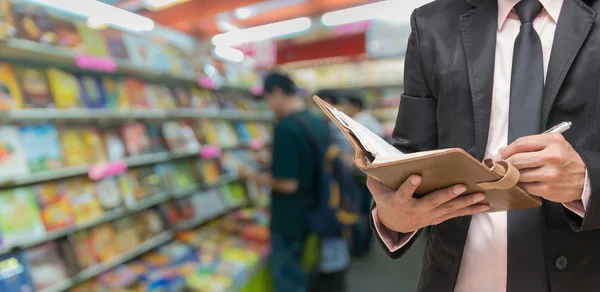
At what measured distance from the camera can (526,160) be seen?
25.3 inches

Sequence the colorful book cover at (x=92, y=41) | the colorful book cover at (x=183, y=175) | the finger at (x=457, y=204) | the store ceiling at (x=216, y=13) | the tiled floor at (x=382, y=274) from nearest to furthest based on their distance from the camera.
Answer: the finger at (x=457, y=204)
the colorful book cover at (x=92, y=41)
the colorful book cover at (x=183, y=175)
the tiled floor at (x=382, y=274)
the store ceiling at (x=216, y=13)

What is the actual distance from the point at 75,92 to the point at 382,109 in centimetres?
443

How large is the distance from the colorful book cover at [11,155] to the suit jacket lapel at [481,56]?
210cm

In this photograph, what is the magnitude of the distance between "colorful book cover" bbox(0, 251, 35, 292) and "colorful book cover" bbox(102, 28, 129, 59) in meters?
1.37

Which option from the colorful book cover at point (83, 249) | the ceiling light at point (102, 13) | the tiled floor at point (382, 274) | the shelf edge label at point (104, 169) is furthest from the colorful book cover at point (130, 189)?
the tiled floor at point (382, 274)

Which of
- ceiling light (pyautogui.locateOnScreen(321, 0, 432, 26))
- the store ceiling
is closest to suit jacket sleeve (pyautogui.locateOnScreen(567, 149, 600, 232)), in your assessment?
the store ceiling

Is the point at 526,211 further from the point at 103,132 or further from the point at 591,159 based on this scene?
the point at 103,132

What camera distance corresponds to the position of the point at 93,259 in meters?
2.30

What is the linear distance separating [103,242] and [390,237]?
2163 millimetres

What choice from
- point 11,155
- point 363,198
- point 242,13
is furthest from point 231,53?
point 11,155

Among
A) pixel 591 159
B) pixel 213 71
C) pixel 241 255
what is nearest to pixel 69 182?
pixel 241 255

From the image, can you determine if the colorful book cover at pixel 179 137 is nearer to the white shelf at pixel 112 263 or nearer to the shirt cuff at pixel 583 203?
the white shelf at pixel 112 263

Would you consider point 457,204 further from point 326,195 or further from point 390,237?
point 326,195

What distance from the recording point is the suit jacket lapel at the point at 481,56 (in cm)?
85
